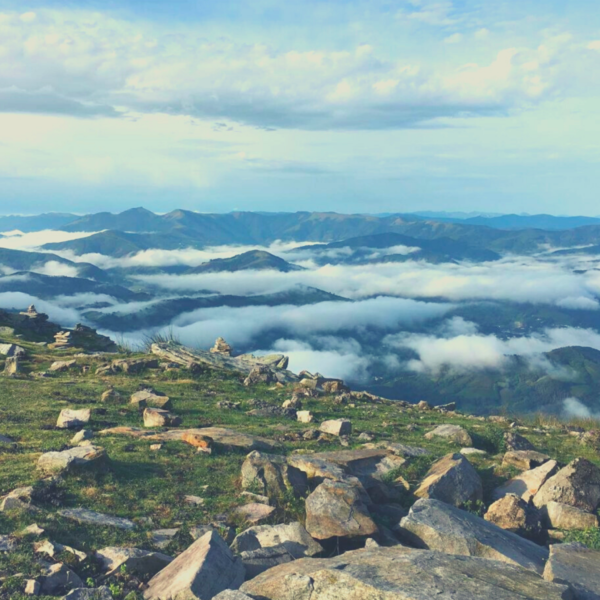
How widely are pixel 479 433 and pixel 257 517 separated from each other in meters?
20.8

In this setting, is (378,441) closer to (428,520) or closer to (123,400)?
(428,520)

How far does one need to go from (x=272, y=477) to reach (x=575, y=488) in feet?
38.1

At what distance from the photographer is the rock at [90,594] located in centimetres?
1395

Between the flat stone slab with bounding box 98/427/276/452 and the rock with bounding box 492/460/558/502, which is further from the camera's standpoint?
the flat stone slab with bounding box 98/427/276/452

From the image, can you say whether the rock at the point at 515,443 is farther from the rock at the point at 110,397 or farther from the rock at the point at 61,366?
the rock at the point at 61,366

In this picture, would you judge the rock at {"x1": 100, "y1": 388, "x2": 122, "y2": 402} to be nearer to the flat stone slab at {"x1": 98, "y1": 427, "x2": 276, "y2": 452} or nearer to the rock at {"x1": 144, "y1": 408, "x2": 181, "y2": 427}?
the rock at {"x1": 144, "y1": 408, "x2": 181, "y2": 427}

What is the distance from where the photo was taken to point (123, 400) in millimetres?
40688

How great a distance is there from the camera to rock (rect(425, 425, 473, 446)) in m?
34.7

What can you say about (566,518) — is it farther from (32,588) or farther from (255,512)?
(32,588)

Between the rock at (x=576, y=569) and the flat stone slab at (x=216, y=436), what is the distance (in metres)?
14.8

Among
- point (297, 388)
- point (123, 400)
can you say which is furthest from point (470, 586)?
point (297, 388)

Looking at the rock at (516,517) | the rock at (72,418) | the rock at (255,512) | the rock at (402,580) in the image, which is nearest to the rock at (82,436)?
the rock at (72,418)

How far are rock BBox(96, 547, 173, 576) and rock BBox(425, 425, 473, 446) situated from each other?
22056 mm

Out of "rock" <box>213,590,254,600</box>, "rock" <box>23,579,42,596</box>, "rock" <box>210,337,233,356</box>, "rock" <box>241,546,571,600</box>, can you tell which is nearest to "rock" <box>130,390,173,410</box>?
"rock" <box>23,579,42,596</box>
